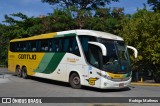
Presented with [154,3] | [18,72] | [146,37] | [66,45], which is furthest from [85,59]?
[154,3]

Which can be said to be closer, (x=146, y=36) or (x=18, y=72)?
(x=146, y=36)

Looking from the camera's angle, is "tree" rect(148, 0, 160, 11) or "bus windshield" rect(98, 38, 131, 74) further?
"tree" rect(148, 0, 160, 11)

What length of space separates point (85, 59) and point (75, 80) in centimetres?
154

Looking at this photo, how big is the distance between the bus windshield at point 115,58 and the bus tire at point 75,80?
2101 mm

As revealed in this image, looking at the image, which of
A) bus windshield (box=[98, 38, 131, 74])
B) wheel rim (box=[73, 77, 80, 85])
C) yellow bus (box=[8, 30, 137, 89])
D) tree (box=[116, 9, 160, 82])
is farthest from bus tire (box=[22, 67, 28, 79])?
bus windshield (box=[98, 38, 131, 74])

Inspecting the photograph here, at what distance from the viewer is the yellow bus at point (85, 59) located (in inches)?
680

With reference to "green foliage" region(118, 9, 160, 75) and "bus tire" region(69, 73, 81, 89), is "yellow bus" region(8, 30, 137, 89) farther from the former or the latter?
"green foliage" region(118, 9, 160, 75)

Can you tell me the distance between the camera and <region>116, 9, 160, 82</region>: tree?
83.2 ft

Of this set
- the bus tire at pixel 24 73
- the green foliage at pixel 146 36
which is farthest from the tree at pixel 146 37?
the bus tire at pixel 24 73

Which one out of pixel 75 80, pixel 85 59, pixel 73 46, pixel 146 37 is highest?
pixel 146 37

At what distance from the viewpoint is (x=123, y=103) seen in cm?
1355

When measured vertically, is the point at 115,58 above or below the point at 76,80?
above

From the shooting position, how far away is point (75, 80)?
18875mm

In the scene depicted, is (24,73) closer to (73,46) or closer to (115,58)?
(73,46)
